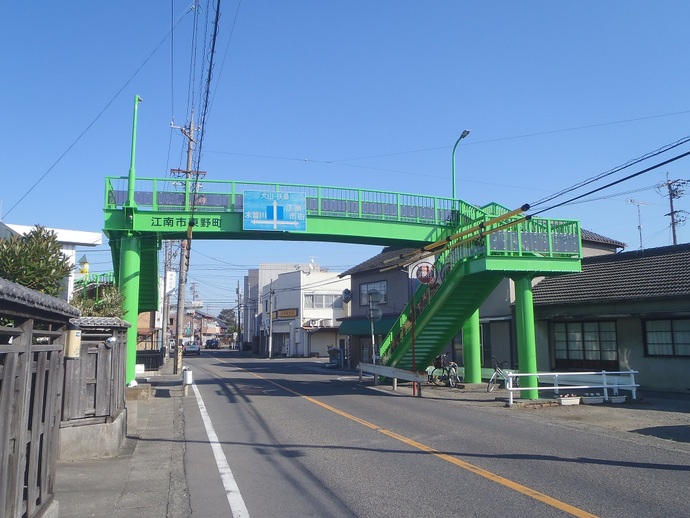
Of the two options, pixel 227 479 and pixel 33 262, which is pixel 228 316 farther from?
pixel 227 479

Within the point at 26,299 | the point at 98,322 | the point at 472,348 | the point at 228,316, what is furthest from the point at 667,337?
the point at 228,316

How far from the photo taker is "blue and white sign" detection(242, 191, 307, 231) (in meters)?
22.0

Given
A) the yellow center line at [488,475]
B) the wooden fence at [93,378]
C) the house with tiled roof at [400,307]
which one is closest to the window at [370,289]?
the house with tiled roof at [400,307]

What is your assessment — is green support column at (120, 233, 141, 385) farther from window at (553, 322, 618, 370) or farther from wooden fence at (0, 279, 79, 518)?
window at (553, 322, 618, 370)

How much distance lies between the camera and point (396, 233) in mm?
23188

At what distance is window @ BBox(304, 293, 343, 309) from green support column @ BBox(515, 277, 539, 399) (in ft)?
165

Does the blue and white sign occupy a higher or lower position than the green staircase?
higher

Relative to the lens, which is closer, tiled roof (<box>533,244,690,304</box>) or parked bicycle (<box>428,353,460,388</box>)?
tiled roof (<box>533,244,690,304</box>)

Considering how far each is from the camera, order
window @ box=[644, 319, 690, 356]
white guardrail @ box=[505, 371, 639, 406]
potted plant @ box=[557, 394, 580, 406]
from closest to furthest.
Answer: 1. potted plant @ box=[557, 394, 580, 406]
2. white guardrail @ box=[505, 371, 639, 406]
3. window @ box=[644, 319, 690, 356]

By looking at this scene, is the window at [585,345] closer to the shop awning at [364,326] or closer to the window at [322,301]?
the shop awning at [364,326]

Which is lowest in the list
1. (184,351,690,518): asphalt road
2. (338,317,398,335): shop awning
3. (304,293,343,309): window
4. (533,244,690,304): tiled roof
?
Answer: (184,351,690,518): asphalt road

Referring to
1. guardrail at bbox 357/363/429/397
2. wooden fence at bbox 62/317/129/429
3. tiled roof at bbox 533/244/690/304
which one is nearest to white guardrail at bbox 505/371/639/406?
guardrail at bbox 357/363/429/397

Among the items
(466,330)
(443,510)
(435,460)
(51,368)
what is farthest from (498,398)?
(51,368)

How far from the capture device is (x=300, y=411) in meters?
16.7
